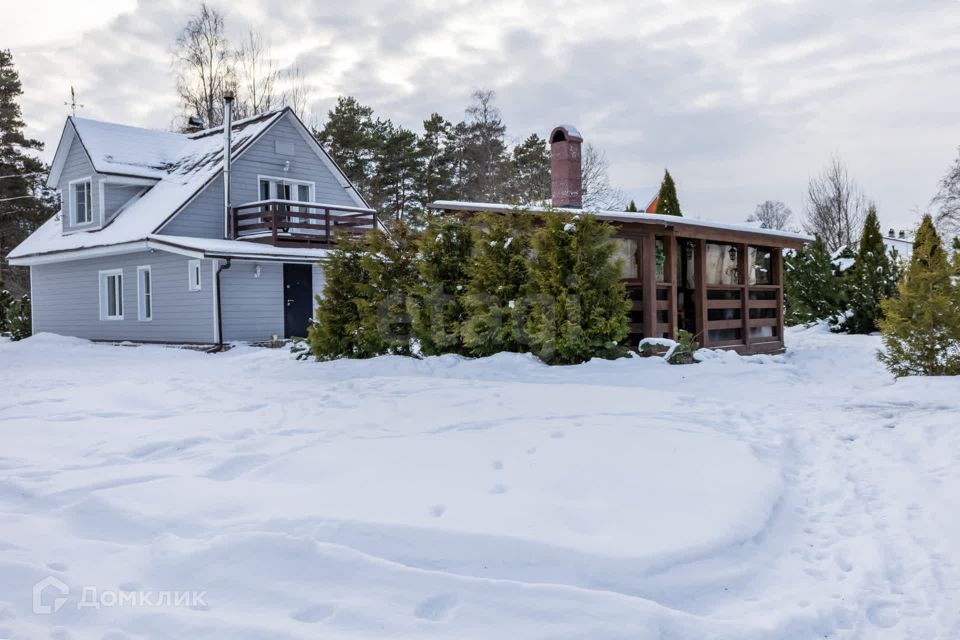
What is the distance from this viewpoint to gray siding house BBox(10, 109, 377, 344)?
1608 cm

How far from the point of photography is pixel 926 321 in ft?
25.3

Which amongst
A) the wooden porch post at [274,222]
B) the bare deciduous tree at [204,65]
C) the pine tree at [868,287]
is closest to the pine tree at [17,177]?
the bare deciduous tree at [204,65]

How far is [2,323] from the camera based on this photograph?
2262 cm

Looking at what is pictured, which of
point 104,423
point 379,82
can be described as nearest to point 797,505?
point 104,423

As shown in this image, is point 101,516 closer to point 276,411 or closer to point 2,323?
point 276,411

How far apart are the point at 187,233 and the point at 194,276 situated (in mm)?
1507

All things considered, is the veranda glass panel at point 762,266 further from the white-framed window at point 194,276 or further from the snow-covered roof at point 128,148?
the snow-covered roof at point 128,148

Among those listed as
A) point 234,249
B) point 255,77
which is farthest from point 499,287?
point 255,77

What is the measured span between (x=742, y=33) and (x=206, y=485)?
10962 mm

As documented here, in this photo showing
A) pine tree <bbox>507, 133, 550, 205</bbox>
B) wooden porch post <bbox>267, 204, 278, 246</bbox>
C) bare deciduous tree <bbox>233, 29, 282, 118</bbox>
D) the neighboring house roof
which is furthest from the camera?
pine tree <bbox>507, 133, 550, 205</bbox>

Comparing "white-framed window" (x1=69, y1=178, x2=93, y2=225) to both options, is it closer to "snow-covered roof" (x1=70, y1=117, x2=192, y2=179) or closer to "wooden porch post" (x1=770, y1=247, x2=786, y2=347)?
"snow-covered roof" (x1=70, y1=117, x2=192, y2=179)

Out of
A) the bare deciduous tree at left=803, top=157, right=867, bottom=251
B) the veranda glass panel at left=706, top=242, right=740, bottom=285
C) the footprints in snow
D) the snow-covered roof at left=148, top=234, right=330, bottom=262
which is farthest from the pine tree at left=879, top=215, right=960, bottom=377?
the bare deciduous tree at left=803, top=157, right=867, bottom=251

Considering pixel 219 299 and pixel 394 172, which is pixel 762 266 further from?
pixel 394 172

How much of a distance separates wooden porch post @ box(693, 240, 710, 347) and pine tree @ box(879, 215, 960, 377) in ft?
9.90
